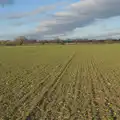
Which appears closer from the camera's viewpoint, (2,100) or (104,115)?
(104,115)

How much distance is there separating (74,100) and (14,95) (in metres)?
2.96

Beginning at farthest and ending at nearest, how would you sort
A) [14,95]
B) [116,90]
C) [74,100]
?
[116,90] < [14,95] < [74,100]

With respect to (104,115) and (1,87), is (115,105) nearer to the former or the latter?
(104,115)

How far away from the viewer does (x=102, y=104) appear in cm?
969

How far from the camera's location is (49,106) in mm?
9445

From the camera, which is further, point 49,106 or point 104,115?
point 49,106

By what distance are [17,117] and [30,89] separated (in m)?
4.79

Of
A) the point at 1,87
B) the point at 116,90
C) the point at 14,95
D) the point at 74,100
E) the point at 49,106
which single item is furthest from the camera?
the point at 1,87

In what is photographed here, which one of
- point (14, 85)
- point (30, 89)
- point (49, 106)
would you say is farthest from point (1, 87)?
point (49, 106)

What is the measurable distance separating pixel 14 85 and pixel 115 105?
6.58 m

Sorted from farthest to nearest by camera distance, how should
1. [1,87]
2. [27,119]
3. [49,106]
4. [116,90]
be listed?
[1,87], [116,90], [49,106], [27,119]

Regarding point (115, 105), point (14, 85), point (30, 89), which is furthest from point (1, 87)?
point (115, 105)

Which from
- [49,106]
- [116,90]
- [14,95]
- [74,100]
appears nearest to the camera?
[49,106]

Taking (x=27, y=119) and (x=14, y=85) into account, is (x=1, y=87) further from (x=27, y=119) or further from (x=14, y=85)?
(x=27, y=119)
